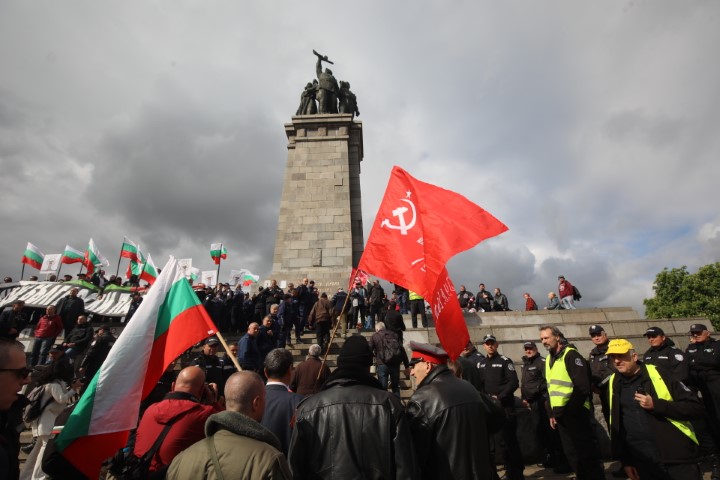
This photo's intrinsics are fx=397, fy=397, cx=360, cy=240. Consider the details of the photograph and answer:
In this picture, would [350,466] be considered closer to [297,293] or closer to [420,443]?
[420,443]

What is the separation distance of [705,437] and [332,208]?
15.3 m

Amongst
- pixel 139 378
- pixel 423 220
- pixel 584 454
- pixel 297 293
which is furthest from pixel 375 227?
pixel 297 293

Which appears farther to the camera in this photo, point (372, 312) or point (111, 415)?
point (372, 312)

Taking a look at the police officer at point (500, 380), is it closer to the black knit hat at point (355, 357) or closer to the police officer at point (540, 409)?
the police officer at point (540, 409)

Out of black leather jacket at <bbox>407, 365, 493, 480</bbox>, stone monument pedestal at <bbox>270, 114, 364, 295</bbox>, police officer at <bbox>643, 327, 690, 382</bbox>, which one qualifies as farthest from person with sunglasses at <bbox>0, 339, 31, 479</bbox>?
stone monument pedestal at <bbox>270, 114, 364, 295</bbox>

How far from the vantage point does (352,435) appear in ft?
7.97

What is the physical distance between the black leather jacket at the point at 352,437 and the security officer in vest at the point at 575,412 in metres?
3.27

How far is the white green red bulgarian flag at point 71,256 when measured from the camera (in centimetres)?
1848

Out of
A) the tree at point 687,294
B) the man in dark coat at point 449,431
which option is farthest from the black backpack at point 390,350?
the tree at point 687,294

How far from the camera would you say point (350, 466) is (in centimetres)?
237

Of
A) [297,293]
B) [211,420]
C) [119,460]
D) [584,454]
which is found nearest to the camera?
[211,420]

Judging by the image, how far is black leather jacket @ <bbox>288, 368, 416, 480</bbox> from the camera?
7.79 ft

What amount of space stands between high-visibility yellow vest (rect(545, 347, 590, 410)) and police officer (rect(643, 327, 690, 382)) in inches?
43.9

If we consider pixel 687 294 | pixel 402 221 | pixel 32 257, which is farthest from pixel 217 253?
pixel 687 294
